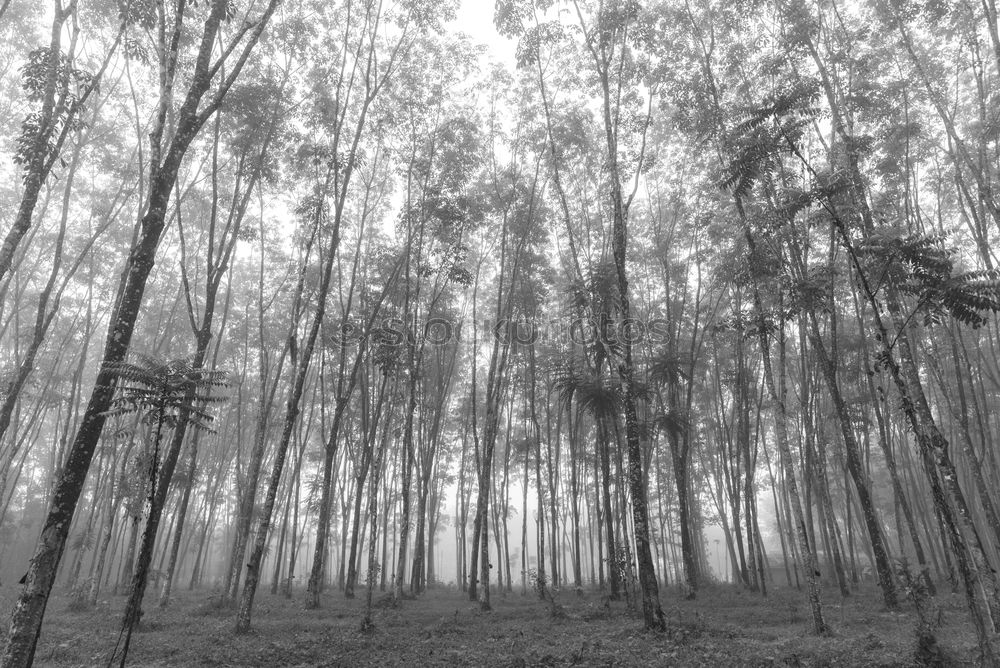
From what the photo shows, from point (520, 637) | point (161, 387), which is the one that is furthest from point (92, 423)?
point (520, 637)

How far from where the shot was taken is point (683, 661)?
829 cm

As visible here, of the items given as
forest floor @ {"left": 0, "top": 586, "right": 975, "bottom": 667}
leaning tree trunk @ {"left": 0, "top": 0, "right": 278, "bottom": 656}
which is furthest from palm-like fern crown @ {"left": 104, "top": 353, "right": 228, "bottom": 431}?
forest floor @ {"left": 0, "top": 586, "right": 975, "bottom": 667}

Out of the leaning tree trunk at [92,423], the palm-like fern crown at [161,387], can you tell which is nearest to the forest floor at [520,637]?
the leaning tree trunk at [92,423]

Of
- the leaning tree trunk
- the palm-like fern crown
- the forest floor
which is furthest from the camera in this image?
the forest floor

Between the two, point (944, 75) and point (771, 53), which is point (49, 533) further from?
point (944, 75)

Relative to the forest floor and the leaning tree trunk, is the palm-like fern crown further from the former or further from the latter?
the forest floor

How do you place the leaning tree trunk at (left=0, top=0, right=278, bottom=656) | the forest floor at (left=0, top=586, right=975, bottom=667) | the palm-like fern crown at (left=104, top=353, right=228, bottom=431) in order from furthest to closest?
the forest floor at (left=0, top=586, right=975, bottom=667)
the palm-like fern crown at (left=104, top=353, right=228, bottom=431)
the leaning tree trunk at (left=0, top=0, right=278, bottom=656)

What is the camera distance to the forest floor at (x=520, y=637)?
28.2ft

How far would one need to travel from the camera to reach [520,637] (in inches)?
427

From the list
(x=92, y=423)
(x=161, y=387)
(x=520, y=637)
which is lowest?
(x=520, y=637)

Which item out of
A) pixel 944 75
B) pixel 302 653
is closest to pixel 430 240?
pixel 302 653

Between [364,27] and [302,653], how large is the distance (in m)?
15.3

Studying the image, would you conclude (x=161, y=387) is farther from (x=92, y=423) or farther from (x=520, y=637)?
(x=520, y=637)

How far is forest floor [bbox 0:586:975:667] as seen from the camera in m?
8.59
